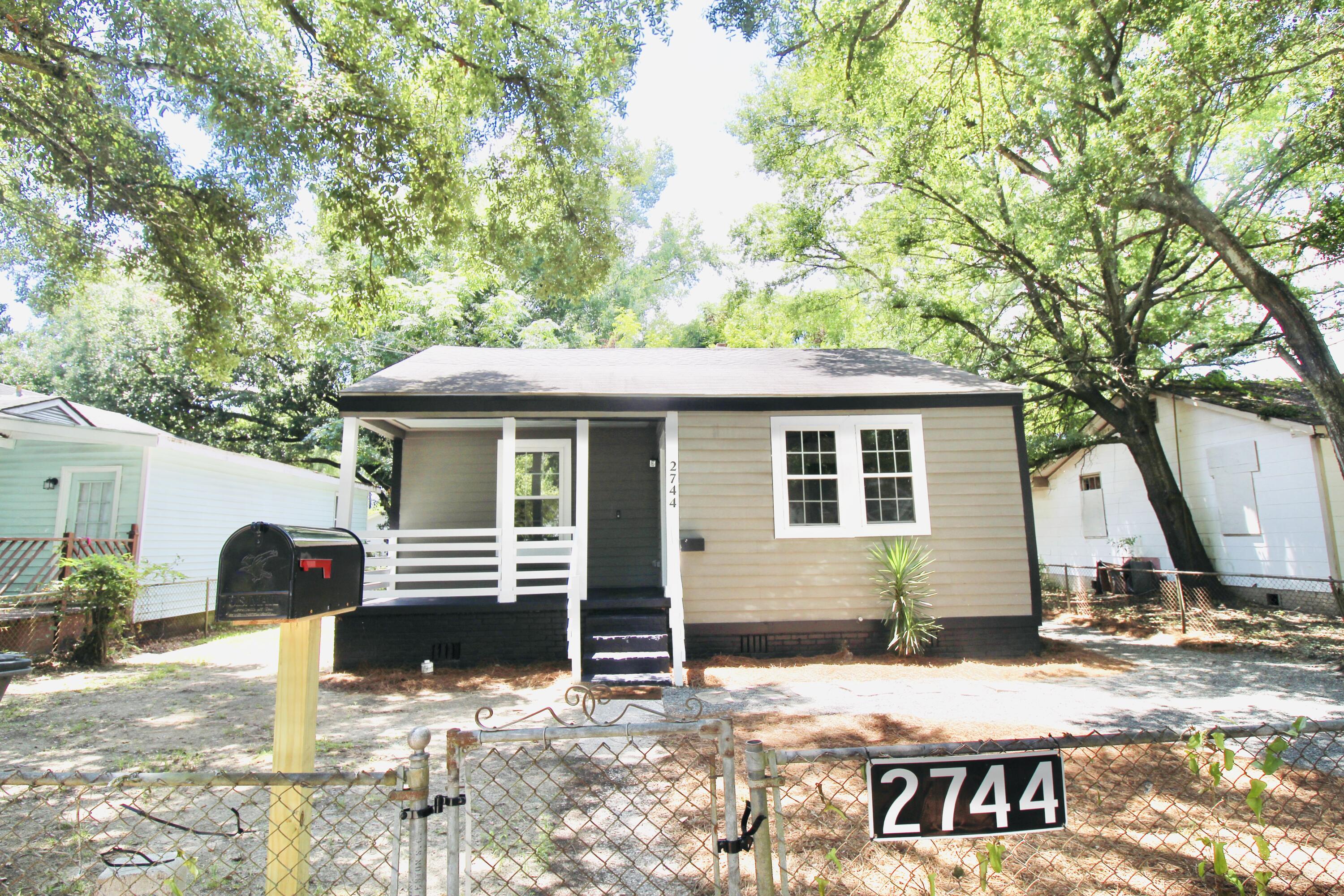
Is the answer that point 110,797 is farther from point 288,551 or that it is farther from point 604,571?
point 604,571

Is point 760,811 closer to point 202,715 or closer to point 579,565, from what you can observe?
point 579,565

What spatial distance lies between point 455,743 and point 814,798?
2.58 meters

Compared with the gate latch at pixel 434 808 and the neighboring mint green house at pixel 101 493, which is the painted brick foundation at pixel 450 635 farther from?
the gate latch at pixel 434 808

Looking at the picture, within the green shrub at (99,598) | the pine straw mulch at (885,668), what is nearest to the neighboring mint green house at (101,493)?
the green shrub at (99,598)

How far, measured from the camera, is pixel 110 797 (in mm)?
4309

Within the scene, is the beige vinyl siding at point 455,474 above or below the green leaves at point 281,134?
below

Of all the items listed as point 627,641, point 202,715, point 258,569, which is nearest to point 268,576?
point 258,569

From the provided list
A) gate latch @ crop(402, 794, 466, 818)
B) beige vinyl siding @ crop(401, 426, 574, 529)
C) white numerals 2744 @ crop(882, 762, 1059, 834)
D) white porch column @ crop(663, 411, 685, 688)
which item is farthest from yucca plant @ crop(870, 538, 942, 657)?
gate latch @ crop(402, 794, 466, 818)

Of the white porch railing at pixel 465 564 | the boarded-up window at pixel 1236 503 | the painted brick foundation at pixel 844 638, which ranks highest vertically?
the boarded-up window at pixel 1236 503

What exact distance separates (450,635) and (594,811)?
4906mm

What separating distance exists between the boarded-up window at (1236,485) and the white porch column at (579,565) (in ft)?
39.0

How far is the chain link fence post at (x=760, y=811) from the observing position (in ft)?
6.83

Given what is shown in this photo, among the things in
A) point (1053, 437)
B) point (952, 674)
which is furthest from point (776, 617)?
point (1053, 437)

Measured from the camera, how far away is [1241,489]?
510 inches
